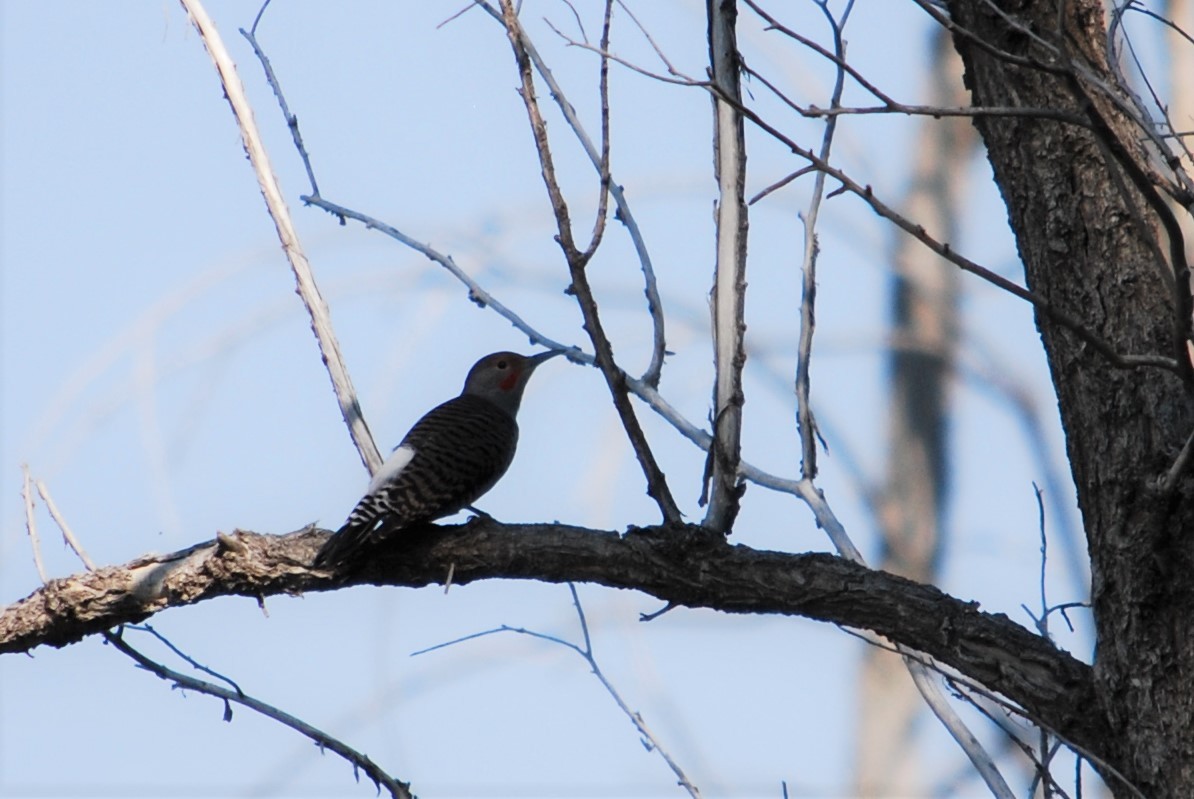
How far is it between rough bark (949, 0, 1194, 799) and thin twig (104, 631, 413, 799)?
1697 millimetres

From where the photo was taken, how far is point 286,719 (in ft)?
11.3

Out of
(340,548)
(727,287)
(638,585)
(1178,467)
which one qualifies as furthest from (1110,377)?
(340,548)

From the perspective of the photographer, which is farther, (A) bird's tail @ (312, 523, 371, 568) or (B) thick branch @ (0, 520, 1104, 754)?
(A) bird's tail @ (312, 523, 371, 568)

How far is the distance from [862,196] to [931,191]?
11.6m

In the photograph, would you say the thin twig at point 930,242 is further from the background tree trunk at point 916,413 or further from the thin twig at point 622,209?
the background tree trunk at point 916,413

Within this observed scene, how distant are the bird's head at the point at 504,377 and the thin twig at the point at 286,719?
131 inches

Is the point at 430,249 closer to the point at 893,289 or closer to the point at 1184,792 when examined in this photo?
the point at 1184,792

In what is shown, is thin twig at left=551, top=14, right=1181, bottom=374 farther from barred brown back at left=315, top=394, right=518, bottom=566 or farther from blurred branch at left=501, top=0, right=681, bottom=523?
barred brown back at left=315, top=394, right=518, bottom=566

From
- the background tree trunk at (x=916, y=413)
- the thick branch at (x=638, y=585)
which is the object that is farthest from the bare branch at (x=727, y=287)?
the background tree trunk at (x=916, y=413)

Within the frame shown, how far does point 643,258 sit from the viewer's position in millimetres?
3637

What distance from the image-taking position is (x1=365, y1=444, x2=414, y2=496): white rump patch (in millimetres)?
4285

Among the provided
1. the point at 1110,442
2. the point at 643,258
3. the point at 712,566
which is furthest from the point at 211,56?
the point at 1110,442

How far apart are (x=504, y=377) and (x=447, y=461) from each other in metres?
1.93

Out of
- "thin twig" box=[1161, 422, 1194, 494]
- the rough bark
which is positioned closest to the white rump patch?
the rough bark
